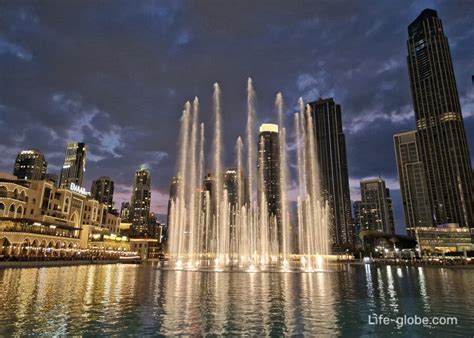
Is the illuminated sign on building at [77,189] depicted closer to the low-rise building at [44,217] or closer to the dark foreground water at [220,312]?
the low-rise building at [44,217]

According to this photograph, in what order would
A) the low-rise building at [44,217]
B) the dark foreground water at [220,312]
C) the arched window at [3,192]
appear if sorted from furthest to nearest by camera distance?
the arched window at [3,192] < the low-rise building at [44,217] < the dark foreground water at [220,312]

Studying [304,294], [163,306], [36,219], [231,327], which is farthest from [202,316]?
[36,219]

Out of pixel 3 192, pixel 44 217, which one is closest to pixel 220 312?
pixel 3 192

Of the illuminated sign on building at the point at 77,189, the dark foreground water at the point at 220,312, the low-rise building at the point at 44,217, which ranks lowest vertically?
the dark foreground water at the point at 220,312

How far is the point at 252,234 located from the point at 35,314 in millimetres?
70367

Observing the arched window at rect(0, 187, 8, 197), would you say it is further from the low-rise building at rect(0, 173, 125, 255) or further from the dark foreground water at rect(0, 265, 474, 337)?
the dark foreground water at rect(0, 265, 474, 337)

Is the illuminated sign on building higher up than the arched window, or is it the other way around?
the illuminated sign on building

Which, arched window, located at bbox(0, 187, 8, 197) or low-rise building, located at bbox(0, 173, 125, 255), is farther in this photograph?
arched window, located at bbox(0, 187, 8, 197)

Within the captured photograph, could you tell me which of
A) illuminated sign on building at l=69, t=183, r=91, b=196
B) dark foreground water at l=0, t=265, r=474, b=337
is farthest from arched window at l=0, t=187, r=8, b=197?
dark foreground water at l=0, t=265, r=474, b=337

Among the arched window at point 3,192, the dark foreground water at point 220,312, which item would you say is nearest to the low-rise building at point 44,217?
the arched window at point 3,192

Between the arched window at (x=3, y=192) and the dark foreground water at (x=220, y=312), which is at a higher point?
the arched window at (x=3, y=192)

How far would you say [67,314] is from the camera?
58.9ft

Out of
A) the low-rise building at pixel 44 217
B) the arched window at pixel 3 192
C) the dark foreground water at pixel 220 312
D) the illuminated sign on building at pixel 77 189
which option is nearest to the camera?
the dark foreground water at pixel 220 312

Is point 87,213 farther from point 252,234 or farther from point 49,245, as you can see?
point 252,234
